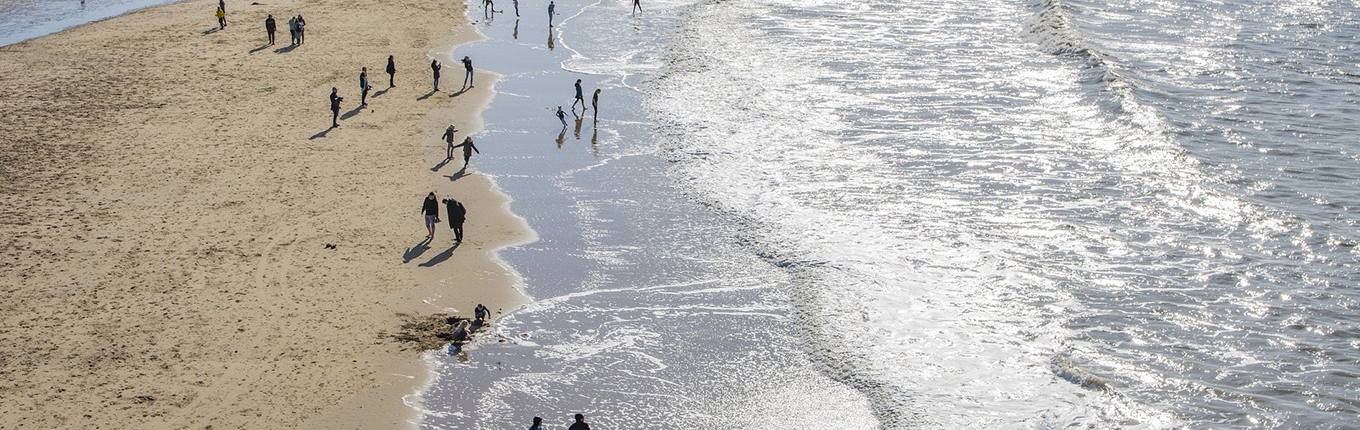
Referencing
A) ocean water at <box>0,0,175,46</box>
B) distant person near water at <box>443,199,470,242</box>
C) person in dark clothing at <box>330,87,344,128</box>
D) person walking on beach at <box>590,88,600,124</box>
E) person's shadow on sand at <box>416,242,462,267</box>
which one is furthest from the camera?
ocean water at <box>0,0,175,46</box>

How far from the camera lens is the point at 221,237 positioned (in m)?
18.2

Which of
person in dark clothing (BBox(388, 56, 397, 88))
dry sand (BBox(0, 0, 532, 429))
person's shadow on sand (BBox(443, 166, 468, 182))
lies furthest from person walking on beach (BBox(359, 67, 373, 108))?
person's shadow on sand (BBox(443, 166, 468, 182))

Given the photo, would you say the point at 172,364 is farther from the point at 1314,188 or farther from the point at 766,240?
the point at 1314,188

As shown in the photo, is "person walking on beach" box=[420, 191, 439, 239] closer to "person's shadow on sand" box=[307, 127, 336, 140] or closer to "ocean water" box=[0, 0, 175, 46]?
"person's shadow on sand" box=[307, 127, 336, 140]

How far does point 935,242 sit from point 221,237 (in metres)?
11.8

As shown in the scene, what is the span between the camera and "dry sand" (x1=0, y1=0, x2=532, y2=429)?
13602 mm

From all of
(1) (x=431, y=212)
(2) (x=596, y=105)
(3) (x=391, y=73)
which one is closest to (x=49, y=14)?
(3) (x=391, y=73)

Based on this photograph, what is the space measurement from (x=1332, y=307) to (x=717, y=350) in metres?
9.43

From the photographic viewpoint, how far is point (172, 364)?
46.0 ft

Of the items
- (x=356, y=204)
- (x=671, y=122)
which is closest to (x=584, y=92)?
(x=671, y=122)

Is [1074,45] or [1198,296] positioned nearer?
[1198,296]

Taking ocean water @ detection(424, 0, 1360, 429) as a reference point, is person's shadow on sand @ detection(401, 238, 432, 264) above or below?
below

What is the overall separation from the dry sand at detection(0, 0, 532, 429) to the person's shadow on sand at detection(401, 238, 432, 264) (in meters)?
0.05

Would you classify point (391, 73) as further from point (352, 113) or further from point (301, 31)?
point (301, 31)
